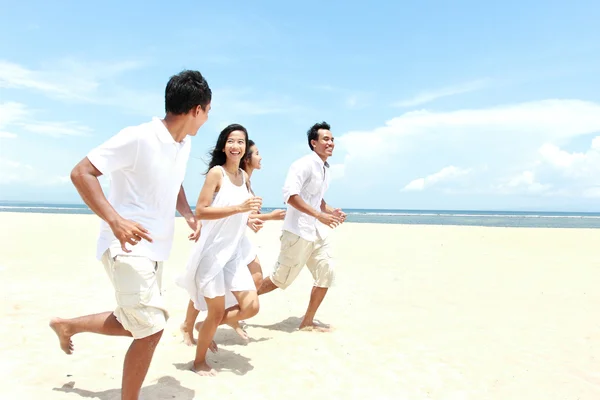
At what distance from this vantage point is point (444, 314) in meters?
6.64

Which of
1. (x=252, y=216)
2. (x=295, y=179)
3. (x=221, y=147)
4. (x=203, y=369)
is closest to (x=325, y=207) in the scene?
(x=295, y=179)

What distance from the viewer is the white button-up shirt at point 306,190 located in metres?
5.41

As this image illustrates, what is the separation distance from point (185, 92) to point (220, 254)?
5.44 feet

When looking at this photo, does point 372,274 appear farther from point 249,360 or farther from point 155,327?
point 155,327

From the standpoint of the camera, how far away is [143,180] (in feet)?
9.54

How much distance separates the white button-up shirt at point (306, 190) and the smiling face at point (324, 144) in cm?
8

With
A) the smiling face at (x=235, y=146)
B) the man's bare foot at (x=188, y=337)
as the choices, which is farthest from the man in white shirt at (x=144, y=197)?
the man's bare foot at (x=188, y=337)

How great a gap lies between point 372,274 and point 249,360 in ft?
18.4

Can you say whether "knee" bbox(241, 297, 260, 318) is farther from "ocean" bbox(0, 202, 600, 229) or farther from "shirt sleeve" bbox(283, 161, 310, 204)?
"ocean" bbox(0, 202, 600, 229)

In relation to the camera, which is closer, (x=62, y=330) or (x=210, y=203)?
(x=62, y=330)

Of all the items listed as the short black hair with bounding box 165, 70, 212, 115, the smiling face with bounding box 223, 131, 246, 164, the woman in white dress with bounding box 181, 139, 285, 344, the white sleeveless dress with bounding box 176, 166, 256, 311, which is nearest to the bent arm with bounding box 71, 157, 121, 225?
the short black hair with bounding box 165, 70, 212, 115

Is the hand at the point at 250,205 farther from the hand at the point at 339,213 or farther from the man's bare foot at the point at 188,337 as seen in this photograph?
the man's bare foot at the point at 188,337

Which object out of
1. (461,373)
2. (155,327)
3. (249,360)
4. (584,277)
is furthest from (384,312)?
(584,277)

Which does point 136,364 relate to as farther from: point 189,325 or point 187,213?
point 189,325
